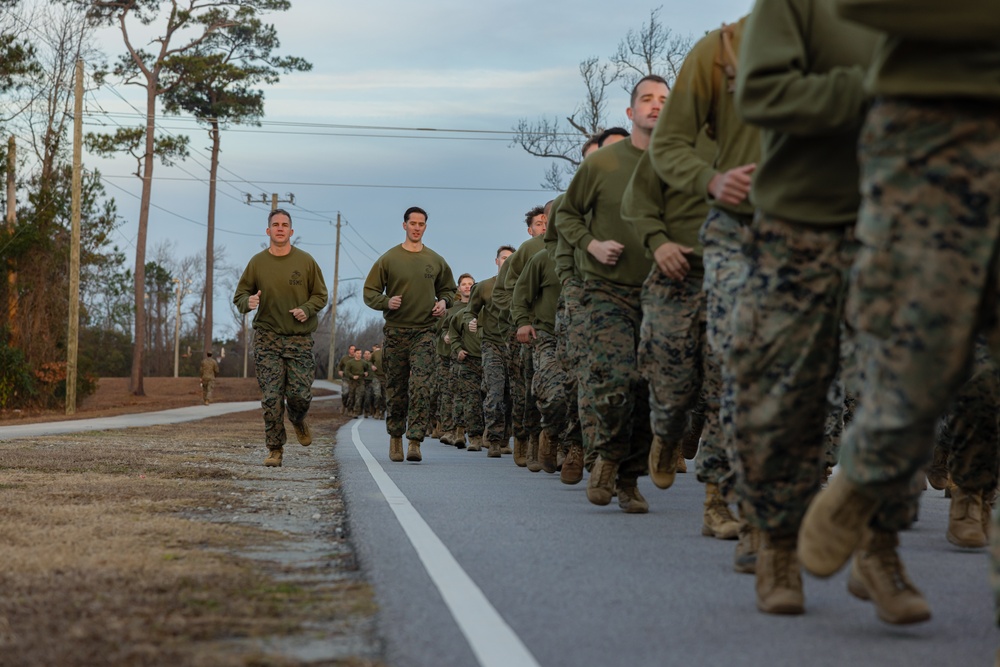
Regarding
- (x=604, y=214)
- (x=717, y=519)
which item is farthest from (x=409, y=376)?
(x=717, y=519)

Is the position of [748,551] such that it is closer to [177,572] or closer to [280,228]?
[177,572]

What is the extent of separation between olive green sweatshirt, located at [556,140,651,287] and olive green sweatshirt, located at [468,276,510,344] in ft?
25.7

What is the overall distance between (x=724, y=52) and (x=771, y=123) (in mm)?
2085

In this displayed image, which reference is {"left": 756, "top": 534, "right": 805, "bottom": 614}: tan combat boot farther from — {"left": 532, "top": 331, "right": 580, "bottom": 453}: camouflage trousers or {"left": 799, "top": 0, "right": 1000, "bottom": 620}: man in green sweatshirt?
{"left": 532, "top": 331, "right": 580, "bottom": 453}: camouflage trousers

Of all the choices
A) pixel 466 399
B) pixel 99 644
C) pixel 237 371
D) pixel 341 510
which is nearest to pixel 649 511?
pixel 341 510

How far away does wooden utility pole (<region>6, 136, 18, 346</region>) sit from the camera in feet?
128

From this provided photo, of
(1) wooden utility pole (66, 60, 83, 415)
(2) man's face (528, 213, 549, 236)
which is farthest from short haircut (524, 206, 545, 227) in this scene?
(1) wooden utility pole (66, 60, 83, 415)

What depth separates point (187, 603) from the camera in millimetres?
4879

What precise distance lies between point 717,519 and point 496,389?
11.0 metres

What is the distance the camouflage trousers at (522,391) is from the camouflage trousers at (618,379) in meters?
5.33

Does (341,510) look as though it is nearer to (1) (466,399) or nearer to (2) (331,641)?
(2) (331,641)

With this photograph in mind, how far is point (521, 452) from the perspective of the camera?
1481cm

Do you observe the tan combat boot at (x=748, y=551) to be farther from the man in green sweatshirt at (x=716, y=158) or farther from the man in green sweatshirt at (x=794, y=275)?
the man in green sweatshirt at (x=794, y=275)

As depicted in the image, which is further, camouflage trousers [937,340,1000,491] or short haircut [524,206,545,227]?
short haircut [524,206,545,227]
